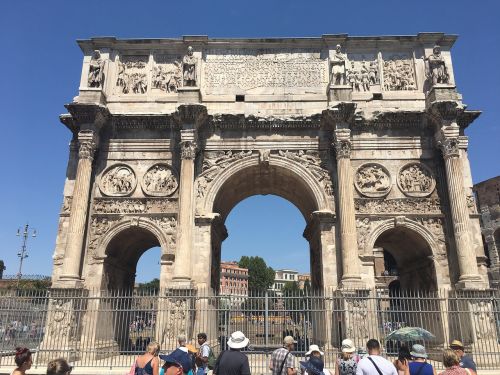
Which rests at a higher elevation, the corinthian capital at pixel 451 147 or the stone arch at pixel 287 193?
the corinthian capital at pixel 451 147

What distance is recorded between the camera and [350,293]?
12.9 metres

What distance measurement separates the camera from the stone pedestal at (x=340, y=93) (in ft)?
50.0

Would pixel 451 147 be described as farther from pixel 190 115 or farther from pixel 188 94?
pixel 188 94

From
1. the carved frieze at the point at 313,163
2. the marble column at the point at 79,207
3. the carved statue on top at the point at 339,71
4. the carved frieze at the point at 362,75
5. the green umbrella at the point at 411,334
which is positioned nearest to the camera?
the green umbrella at the point at 411,334

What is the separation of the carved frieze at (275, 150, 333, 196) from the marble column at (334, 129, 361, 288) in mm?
621

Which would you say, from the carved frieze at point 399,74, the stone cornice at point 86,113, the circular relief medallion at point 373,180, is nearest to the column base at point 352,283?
the circular relief medallion at point 373,180

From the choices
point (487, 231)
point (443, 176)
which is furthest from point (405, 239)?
point (487, 231)

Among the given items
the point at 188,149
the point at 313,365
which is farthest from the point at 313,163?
the point at 313,365

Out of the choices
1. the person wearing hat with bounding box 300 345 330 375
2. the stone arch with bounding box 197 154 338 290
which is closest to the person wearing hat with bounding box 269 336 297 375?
the person wearing hat with bounding box 300 345 330 375

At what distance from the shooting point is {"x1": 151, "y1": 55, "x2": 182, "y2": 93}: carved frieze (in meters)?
16.6

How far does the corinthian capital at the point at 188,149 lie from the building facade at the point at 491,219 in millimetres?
23090

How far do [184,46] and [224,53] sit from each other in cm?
161

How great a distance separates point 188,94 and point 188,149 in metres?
2.05

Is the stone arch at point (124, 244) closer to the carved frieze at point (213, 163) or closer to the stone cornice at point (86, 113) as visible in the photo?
the carved frieze at point (213, 163)
